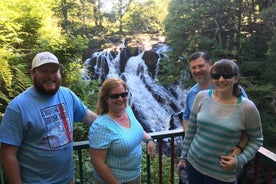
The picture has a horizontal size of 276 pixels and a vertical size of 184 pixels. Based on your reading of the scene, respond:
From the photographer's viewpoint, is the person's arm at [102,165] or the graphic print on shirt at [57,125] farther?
the graphic print on shirt at [57,125]

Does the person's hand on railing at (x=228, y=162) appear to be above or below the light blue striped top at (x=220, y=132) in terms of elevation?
below

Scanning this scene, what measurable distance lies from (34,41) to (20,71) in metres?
1.64

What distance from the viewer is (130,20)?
2508 centimetres

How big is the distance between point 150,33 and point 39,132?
2292 centimetres

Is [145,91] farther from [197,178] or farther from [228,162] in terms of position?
[228,162]

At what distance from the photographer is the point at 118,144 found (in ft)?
6.89

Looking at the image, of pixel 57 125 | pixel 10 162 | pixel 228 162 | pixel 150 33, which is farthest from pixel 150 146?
pixel 150 33

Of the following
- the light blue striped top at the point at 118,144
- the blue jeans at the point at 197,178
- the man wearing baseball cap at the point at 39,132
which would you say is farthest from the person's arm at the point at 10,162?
the blue jeans at the point at 197,178

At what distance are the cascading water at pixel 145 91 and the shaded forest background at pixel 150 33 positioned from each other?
1192 mm

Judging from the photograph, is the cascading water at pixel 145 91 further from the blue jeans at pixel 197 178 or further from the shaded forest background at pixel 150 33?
the blue jeans at pixel 197 178

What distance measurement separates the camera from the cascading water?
44.1 ft

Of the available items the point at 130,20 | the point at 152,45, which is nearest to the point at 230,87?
the point at 152,45

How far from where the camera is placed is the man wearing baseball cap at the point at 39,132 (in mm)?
2057

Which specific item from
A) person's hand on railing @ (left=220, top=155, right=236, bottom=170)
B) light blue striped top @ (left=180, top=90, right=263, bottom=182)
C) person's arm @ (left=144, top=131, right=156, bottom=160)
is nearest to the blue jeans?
light blue striped top @ (left=180, top=90, right=263, bottom=182)
